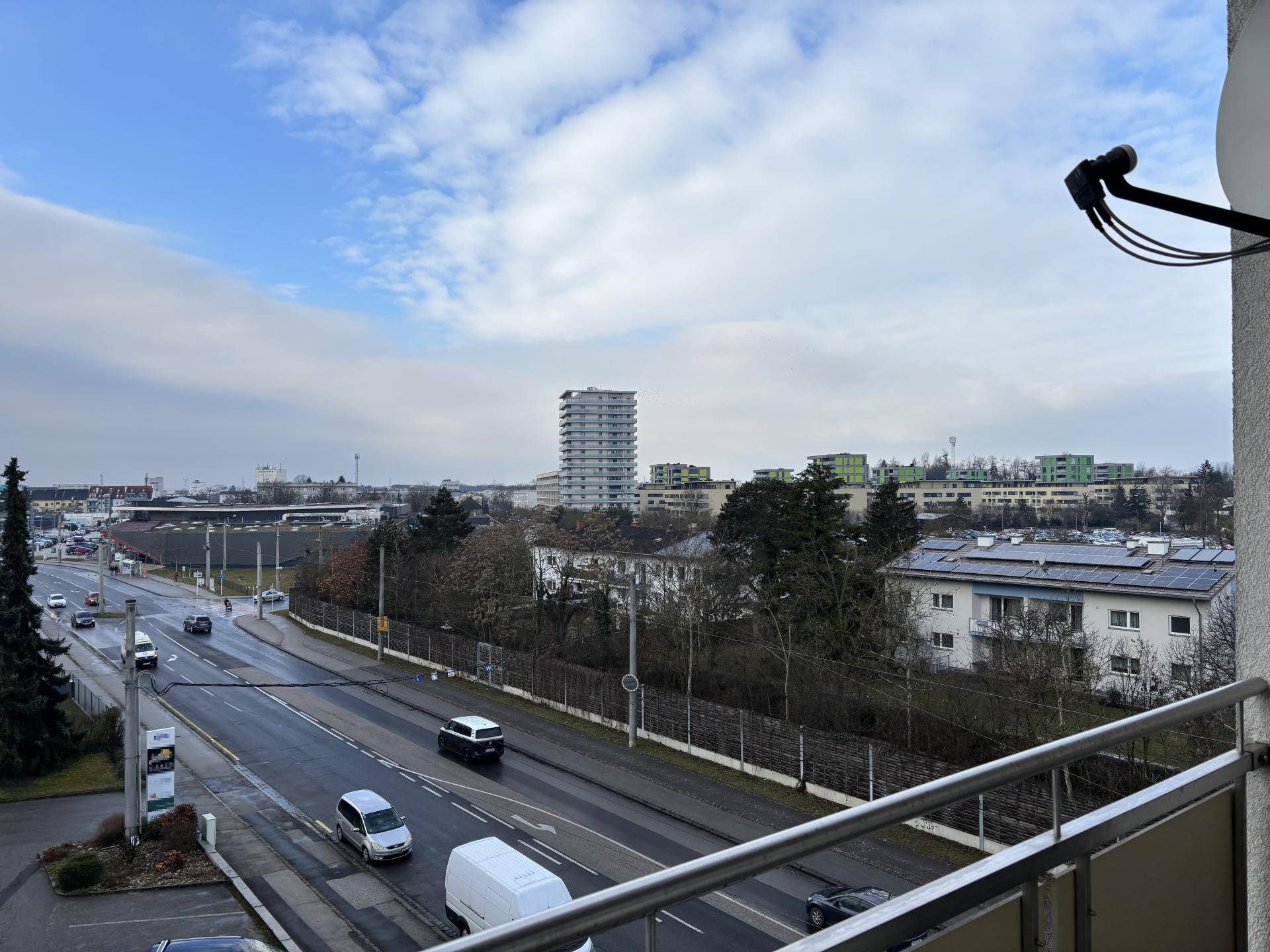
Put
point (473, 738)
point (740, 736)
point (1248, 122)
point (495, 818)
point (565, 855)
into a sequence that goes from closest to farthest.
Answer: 1. point (1248, 122)
2. point (565, 855)
3. point (495, 818)
4. point (740, 736)
5. point (473, 738)

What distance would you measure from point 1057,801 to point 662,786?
618 inches

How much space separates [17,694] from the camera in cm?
1775

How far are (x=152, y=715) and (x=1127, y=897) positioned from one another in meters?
26.0

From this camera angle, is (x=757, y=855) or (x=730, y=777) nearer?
(x=757, y=855)

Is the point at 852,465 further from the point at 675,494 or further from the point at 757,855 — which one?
the point at 757,855

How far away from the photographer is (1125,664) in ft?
68.7

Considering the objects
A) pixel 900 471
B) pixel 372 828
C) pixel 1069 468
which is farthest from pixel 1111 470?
pixel 372 828

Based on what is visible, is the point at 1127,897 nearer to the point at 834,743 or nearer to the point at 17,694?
the point at 834,743

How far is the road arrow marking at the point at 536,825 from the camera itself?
46.0 feet

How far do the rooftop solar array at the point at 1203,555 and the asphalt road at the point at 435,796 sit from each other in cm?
1766

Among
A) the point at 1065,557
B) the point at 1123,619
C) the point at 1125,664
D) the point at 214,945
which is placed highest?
the point at 1065,557

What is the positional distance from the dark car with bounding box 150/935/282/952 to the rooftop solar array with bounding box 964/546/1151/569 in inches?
967

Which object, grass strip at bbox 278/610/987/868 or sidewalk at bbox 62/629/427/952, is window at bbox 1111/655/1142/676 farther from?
sidewalk at bbox 62/629/427/952

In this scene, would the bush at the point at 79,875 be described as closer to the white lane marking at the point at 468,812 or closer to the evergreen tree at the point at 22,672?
the white lane marking at the point at 468,812
